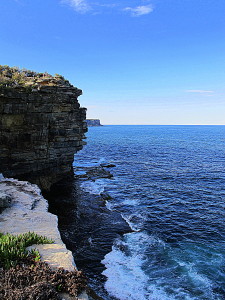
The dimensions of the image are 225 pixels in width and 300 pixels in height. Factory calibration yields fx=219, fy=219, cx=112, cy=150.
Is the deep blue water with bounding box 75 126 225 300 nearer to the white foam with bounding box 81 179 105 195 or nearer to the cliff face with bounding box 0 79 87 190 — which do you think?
the white foam with bounding box 81 179 105 195

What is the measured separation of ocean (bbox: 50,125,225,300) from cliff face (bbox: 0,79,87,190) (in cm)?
497

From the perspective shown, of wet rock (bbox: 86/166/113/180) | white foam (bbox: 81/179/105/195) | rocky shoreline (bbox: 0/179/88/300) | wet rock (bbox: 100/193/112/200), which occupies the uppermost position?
rocky shoreline (bbox: 0/179/88/300)

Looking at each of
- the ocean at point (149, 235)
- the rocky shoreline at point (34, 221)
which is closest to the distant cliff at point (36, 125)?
the ocean at point (149, 235)

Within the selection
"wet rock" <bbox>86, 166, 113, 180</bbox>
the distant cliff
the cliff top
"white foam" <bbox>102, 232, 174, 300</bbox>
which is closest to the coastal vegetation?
"white foam" <bbox>102, 232, 174, 300</bbox>

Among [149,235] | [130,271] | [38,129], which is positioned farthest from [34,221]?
[38,129]

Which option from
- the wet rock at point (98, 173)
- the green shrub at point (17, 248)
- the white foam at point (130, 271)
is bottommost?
the white foam at point (130, 271)

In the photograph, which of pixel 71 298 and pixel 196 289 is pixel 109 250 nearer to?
pixel 196 289

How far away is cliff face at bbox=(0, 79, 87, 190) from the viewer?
94.2 ft

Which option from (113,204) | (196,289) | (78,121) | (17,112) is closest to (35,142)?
(17,112)

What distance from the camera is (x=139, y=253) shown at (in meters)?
17.8

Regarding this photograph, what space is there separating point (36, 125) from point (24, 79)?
7769mm

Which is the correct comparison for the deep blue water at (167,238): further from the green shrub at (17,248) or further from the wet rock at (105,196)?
the green shrub at (17,248)

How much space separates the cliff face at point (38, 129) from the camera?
28.7 metres

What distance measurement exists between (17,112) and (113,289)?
2387 cm
